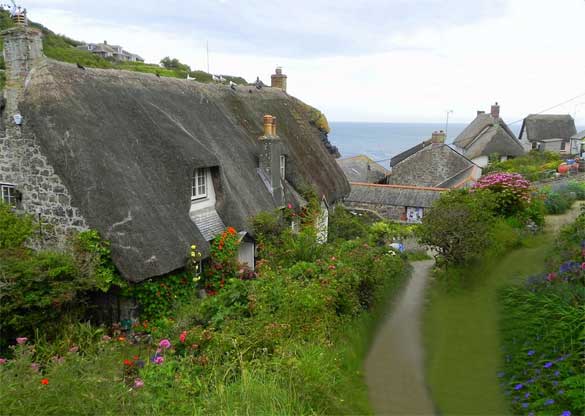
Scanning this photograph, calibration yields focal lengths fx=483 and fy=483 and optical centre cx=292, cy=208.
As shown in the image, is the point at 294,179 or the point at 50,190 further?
the point at 294,179

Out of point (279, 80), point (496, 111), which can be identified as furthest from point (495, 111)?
point (279, 80)

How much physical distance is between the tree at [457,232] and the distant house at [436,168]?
2575 cm

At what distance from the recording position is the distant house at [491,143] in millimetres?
48875

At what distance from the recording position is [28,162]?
36.8 ft

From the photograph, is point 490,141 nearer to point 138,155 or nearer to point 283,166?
point 283,166

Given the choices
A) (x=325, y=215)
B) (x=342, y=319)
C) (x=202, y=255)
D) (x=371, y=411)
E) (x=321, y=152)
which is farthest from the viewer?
(x=321, y=152)

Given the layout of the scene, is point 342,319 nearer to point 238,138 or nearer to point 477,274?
point 477,274

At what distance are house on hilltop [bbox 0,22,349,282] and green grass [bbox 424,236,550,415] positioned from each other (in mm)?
5740

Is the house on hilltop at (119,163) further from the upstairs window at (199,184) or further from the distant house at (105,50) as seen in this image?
the distant house at (105,50)

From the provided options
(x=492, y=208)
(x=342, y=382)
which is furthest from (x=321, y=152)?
(x=342, y=382)

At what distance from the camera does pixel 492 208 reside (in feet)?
49.4

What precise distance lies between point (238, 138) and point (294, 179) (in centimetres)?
301

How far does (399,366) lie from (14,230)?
914cm

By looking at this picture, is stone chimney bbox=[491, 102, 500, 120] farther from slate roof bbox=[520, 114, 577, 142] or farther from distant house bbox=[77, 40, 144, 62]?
distant house bbox=[77, 40, 144, 62]
